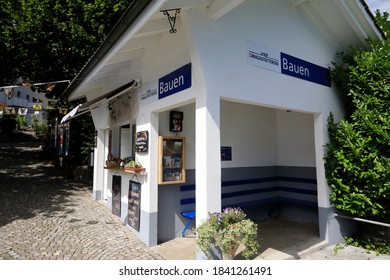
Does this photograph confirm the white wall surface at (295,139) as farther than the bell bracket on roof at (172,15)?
Yes

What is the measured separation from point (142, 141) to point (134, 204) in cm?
146

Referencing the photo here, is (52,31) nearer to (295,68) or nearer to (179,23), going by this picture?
(179,23)

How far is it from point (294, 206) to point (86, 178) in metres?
8.74

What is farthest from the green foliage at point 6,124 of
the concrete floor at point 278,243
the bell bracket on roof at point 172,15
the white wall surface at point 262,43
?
the white wall surface at point 262,43

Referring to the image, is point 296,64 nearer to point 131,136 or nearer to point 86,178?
point 131,136

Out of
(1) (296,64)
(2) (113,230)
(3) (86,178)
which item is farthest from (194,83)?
(3) (86,178)

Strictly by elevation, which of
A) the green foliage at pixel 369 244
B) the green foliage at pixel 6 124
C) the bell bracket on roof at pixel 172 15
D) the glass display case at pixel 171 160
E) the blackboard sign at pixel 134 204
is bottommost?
the green foliage at pixel 369 244

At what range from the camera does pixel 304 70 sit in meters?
4.96

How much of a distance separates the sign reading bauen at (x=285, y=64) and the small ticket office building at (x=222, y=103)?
22mm

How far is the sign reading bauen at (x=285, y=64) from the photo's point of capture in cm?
416

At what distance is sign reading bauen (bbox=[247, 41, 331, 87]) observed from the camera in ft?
13.6

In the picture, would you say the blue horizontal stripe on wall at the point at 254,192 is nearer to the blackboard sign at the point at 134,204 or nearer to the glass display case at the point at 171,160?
the glass display case at the point at 171,160

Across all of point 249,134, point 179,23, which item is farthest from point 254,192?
point 179,23

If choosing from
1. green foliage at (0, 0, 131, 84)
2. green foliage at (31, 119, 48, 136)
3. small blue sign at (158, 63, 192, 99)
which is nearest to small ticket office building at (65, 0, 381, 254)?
small blue sign at (158, 63, 192, 99)
